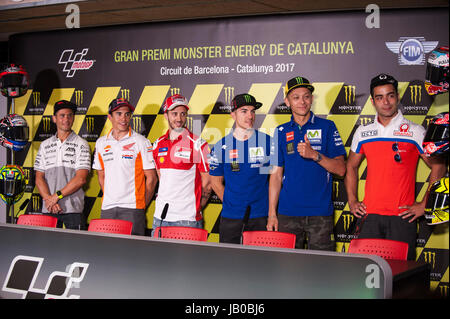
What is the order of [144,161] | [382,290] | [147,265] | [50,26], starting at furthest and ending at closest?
Result: [50,26], [144,161], [147,265], [382,290]

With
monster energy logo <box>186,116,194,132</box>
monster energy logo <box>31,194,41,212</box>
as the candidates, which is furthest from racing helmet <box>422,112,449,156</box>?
monster energy logo <box>31,194,41,212</box>

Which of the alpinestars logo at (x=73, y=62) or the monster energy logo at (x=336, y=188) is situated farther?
the alpinestars logo at (x=73, y=62)

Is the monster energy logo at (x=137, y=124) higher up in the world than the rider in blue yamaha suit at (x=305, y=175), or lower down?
higher up

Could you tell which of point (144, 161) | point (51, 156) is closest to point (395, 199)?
point (144, 161)

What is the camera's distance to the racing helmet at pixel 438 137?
11.0 feet

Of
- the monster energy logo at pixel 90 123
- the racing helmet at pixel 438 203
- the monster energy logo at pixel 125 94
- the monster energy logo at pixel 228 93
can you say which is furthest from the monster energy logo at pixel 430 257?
the monster energy logo at pixel 90 123

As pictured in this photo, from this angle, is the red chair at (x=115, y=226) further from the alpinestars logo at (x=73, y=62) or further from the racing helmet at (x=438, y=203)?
the alpinestars logo at (x=73, y=62)

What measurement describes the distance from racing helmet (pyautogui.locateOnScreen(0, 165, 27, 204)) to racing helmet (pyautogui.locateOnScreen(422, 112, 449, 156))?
3698 mm

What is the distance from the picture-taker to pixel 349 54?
458cm

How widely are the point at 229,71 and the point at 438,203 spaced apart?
2.41 m

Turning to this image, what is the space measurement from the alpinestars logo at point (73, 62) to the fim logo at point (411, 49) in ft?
10.1

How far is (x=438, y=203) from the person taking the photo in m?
3.32

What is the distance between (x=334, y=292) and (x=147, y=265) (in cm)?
102

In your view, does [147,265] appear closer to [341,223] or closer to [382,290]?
[382,290]
